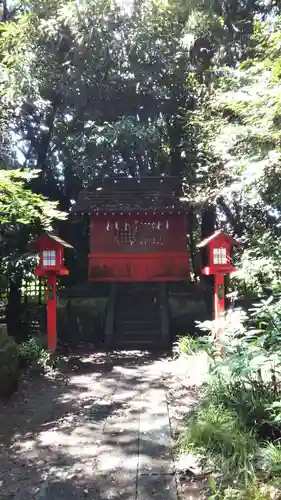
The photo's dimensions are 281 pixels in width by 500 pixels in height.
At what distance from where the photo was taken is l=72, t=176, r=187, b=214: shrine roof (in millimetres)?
10672

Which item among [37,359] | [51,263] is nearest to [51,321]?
[37,359]

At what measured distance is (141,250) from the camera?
10945 millimetres

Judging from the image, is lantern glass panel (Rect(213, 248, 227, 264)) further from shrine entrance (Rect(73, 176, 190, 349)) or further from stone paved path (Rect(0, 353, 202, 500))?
shrine entrance (Rect(73, 176, 190, 349))

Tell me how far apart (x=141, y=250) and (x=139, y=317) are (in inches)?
65.2

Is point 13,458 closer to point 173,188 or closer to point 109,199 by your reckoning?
point 109,199

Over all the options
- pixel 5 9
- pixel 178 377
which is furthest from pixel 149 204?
pixel 5 9

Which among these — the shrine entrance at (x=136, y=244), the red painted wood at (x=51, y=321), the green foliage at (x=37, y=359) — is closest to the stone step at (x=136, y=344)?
the shrine entrance at (x=136, y=244)

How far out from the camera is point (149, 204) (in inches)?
427

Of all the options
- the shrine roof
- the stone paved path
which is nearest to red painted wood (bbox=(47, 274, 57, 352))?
the stone paved path

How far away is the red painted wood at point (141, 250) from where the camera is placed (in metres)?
10.9

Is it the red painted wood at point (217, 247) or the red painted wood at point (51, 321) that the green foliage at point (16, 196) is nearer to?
the red painted wood at point (51, 321)

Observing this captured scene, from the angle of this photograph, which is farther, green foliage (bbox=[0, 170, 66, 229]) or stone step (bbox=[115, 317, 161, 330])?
stone step (bbox=[115, 317, 161, 330])

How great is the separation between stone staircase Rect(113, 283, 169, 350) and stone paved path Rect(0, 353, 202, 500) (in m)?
2.63

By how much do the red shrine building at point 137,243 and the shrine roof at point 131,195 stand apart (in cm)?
3
